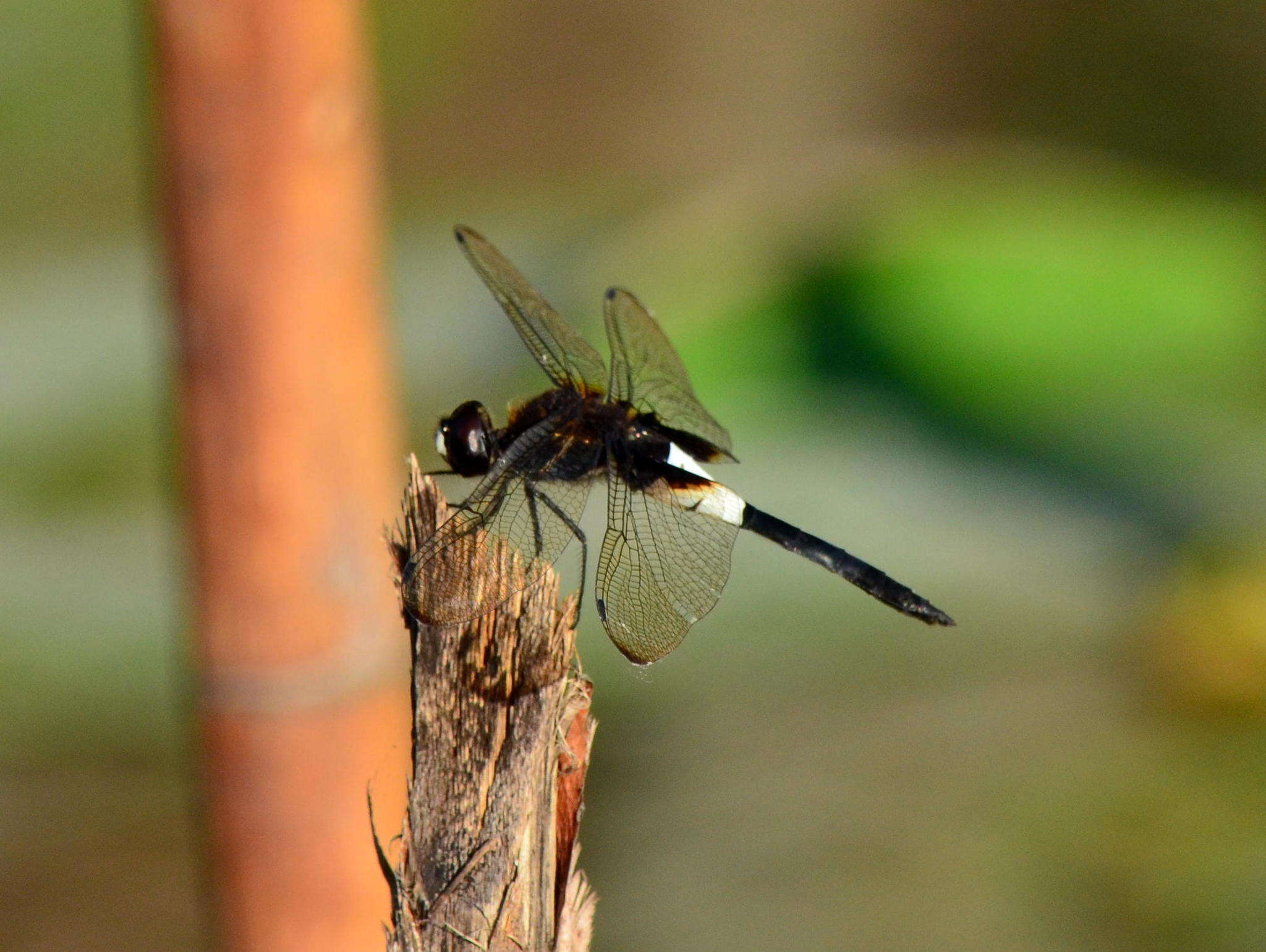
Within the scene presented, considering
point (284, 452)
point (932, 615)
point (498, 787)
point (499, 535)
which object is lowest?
point (498, 787)

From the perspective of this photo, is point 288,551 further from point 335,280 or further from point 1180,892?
point 1180,892

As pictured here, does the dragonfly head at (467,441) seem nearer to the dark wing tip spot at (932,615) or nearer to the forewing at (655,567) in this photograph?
the forewing at (655,567)

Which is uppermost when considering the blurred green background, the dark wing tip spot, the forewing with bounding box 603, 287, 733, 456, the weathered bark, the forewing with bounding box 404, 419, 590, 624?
the blurred green background

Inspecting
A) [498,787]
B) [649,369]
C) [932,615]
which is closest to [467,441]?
[649,369]

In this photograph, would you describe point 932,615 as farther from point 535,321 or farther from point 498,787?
point 498,787

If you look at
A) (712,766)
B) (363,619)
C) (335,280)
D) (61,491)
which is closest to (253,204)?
(335,280)

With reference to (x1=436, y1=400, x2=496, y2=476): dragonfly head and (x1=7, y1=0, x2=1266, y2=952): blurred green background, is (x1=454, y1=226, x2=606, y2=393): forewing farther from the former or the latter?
(x1=7, y1=0, x2=1266, y2=952): blurred green background

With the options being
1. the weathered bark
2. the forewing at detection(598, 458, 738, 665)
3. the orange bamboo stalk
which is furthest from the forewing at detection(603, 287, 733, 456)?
the weathered bark
